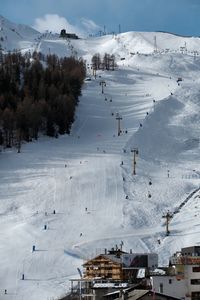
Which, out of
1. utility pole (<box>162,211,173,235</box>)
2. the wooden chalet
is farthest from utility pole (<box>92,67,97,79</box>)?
the wooden chalet

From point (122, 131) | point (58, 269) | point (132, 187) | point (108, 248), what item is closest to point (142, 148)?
point (122, 131)

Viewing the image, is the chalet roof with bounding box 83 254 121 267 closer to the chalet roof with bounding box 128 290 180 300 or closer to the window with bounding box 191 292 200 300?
the window with bounding box 191 292 200 300

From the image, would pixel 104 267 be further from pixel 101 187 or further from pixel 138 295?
pixel 101 187

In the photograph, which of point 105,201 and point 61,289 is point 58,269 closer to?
point 61,289

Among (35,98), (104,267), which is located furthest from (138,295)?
(35,98)

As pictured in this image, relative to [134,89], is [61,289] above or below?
below

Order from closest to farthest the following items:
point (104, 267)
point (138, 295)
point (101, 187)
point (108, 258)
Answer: point (138, 295) → point (104, 267) → point (108, 258) → point (101, 187)
